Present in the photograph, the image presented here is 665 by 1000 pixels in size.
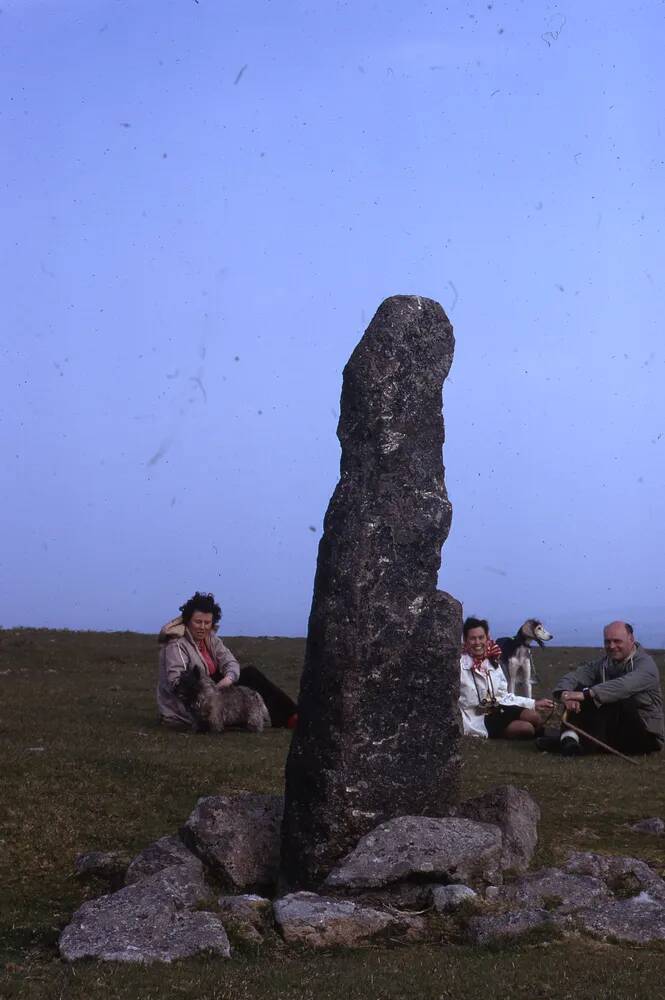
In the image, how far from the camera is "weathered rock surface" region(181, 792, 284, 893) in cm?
1150

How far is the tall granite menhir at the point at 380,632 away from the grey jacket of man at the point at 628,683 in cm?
705

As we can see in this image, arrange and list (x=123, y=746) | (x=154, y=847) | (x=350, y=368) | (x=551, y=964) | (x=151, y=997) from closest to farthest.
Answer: (x=151, y=997)
(x=551, y=964)
(x=154, y=847)
(x=350, y=368)
(x=123, y=746)

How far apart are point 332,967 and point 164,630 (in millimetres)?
11746

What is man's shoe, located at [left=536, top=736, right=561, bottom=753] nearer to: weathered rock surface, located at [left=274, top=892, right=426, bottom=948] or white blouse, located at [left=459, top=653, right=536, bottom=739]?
white blouse, located at [left=459, top=653, right=536, bottom=739]

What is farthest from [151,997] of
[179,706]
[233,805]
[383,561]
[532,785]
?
[179,706]

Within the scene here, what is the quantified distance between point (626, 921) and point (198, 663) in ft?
36.7

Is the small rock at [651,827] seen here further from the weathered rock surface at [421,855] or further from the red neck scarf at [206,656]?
the red neck scarf at [206,656]

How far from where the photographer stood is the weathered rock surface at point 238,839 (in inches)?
453

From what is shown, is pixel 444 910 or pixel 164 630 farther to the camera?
pixel 164 630

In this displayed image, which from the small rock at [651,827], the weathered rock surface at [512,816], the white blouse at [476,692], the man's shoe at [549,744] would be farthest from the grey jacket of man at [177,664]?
the weathered rock surface at [512,816]

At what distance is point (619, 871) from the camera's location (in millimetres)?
11352

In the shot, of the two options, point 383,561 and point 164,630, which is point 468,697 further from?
Result: point 383,561

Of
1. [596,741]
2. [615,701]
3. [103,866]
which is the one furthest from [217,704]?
[103,866]

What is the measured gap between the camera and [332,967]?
8.90 meters
